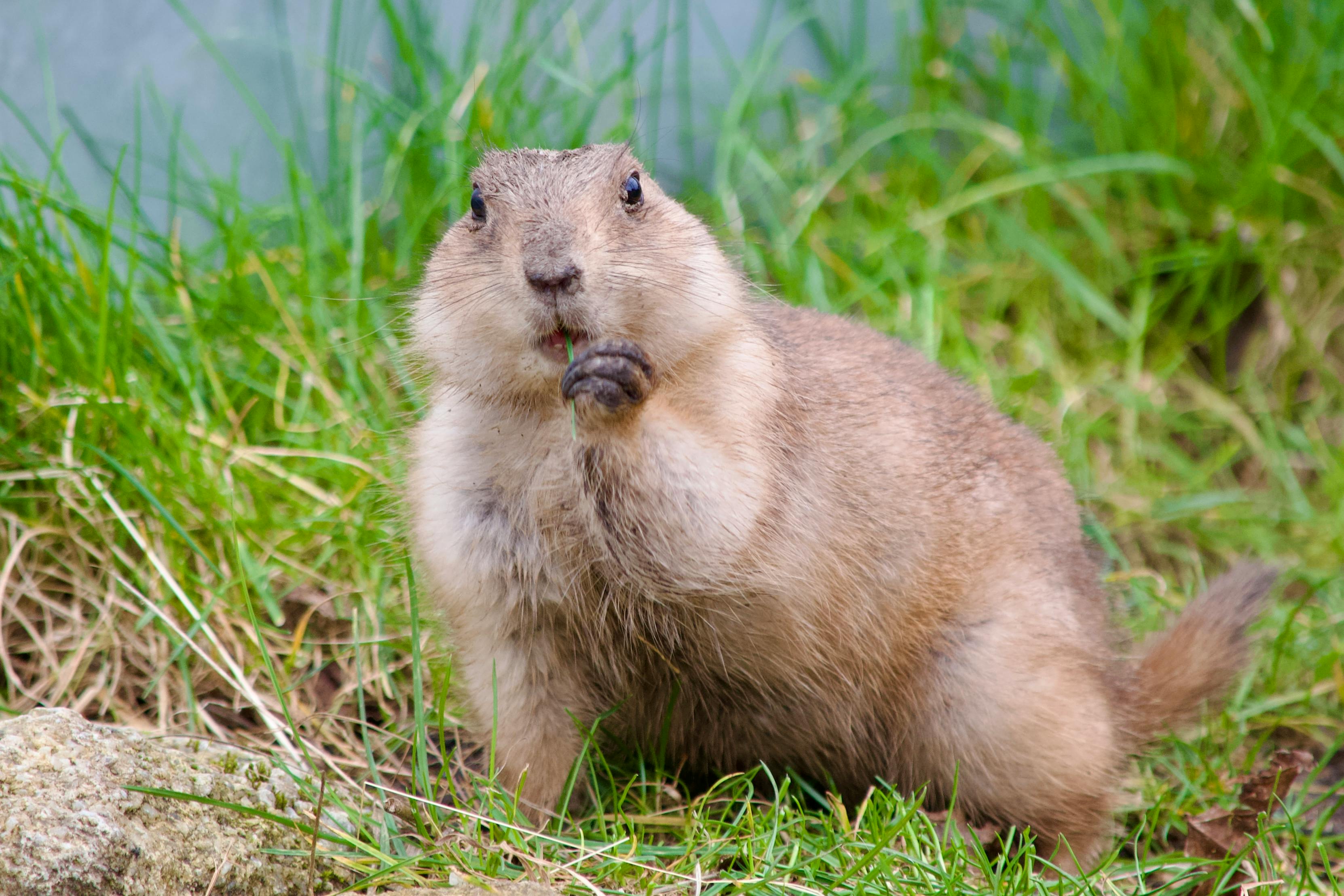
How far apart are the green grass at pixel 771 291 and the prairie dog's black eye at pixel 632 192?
1087 millimetres

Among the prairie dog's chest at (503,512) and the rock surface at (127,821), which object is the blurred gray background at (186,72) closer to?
the prairie dog's chest at (503,512)

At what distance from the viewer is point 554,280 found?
301cm

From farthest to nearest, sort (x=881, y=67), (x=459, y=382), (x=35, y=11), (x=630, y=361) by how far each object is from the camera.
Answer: (x=881, y=67) → (x=35, y=11) → (x=459, y=382) → (x=630, y=361)

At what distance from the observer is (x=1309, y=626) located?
504 centimetres

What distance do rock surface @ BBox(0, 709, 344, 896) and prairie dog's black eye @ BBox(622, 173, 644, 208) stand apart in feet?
5.73

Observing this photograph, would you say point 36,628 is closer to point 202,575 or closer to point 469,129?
point 202,575

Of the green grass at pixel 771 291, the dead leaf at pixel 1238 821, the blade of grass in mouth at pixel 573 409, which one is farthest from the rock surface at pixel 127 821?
the dead leaf at pixel 1238 821

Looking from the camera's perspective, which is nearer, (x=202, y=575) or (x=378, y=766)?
(x=378, y=766)

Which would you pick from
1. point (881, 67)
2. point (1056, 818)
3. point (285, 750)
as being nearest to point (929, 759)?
point (1056, 818)

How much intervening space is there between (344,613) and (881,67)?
4004mm

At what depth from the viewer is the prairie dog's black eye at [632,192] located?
11.3 feet

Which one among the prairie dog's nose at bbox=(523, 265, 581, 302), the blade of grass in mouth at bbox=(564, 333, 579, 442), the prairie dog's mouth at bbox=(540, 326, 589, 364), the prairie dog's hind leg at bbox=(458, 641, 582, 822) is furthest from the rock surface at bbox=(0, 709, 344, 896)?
the prairie dog's nose at bbox=(523, 265, 581, 302)

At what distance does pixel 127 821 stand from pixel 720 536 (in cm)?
152

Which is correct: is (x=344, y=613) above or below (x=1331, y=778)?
above
